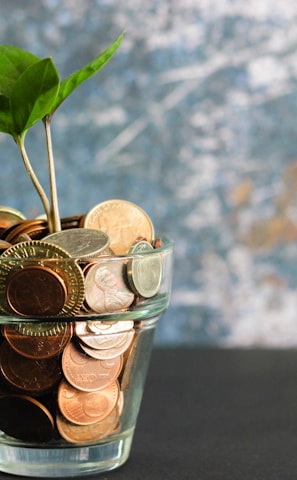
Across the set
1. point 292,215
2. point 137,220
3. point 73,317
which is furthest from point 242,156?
point 73,317

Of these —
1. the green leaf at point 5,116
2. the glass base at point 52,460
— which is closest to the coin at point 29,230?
the green leaf at point 5,116

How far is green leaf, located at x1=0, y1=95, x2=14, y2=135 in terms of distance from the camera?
0.87m

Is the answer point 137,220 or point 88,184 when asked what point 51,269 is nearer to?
point 137,220

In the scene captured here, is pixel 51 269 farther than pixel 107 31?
No

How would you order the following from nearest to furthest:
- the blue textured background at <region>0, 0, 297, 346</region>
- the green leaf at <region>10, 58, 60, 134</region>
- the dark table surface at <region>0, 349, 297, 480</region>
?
1. the green leaf at <region>10, 58, 60, 134</region>
2. the dark table surface at <region>0, 349, 297, 480</region>
3. the blue textured background at <region>0, 0, 297, 346</region>

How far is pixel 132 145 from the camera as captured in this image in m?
1.76

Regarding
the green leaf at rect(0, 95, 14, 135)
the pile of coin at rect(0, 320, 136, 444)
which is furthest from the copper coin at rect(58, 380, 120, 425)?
the green leaf at rect(0, 95, 14, 135)

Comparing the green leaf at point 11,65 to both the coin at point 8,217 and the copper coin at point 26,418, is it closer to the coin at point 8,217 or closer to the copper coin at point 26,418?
the coin at point 8,217

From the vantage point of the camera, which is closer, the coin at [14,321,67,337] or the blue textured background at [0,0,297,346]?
the coin at [14,321,67,337]

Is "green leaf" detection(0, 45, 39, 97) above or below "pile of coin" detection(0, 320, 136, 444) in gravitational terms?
above

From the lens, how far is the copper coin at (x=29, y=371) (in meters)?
0.84

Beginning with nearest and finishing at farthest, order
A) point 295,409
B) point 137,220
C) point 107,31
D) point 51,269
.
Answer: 1. point 51,269
2. point 137,220
3. point 295,409
4. point 107,31

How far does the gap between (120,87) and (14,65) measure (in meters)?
0.88

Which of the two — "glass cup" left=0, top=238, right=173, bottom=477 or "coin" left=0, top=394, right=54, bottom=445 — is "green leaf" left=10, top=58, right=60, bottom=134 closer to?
"glass cup" left=0, top=238, right=173, bottom=477
